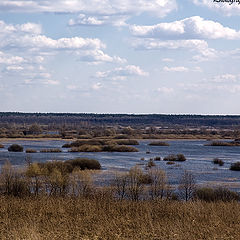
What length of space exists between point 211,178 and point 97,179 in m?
7.65

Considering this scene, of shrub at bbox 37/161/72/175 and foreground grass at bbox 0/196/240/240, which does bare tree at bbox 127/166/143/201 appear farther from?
foreground grass at bbox 0/196/240/240

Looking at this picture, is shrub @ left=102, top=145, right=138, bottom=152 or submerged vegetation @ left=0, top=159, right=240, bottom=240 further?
shrub @ left=102, top=145, right=138, bottom=152

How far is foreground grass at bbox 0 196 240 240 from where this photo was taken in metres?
10.0

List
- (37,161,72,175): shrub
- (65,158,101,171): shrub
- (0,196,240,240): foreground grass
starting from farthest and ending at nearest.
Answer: (65,158,101,171): shrub, (37,161,72,175): shrub, (0,196,240,240): foreground grass

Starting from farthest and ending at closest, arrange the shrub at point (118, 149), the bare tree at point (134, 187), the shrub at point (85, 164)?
the shrub at point (118, 149) → the shrub at point (85, 164) → the bare tree at point (134, 187)

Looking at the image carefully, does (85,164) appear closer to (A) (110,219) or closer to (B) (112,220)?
(A) (110,219)

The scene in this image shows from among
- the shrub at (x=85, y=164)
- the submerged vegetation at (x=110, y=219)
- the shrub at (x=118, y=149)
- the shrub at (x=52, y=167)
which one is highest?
the submerged vegetation at (x=110, y=219)

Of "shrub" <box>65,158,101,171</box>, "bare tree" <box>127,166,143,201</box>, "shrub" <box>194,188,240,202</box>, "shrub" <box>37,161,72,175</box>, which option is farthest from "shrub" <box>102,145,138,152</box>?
"bare tree" <box>127,166,143,201</box>

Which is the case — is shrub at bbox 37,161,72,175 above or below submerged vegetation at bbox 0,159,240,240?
below

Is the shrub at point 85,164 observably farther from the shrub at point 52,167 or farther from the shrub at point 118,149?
the shrub at point 118,149

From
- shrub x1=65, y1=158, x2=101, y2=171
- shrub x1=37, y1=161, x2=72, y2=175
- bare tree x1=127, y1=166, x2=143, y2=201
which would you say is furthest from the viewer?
shrub x1=65, y1=158, x2=101, y2=171

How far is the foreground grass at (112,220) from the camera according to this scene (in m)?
10.0

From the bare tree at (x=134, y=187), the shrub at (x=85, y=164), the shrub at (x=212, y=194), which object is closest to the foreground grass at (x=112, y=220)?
the bare tree at (x=134, y=187)

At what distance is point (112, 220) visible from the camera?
36.4 ft
